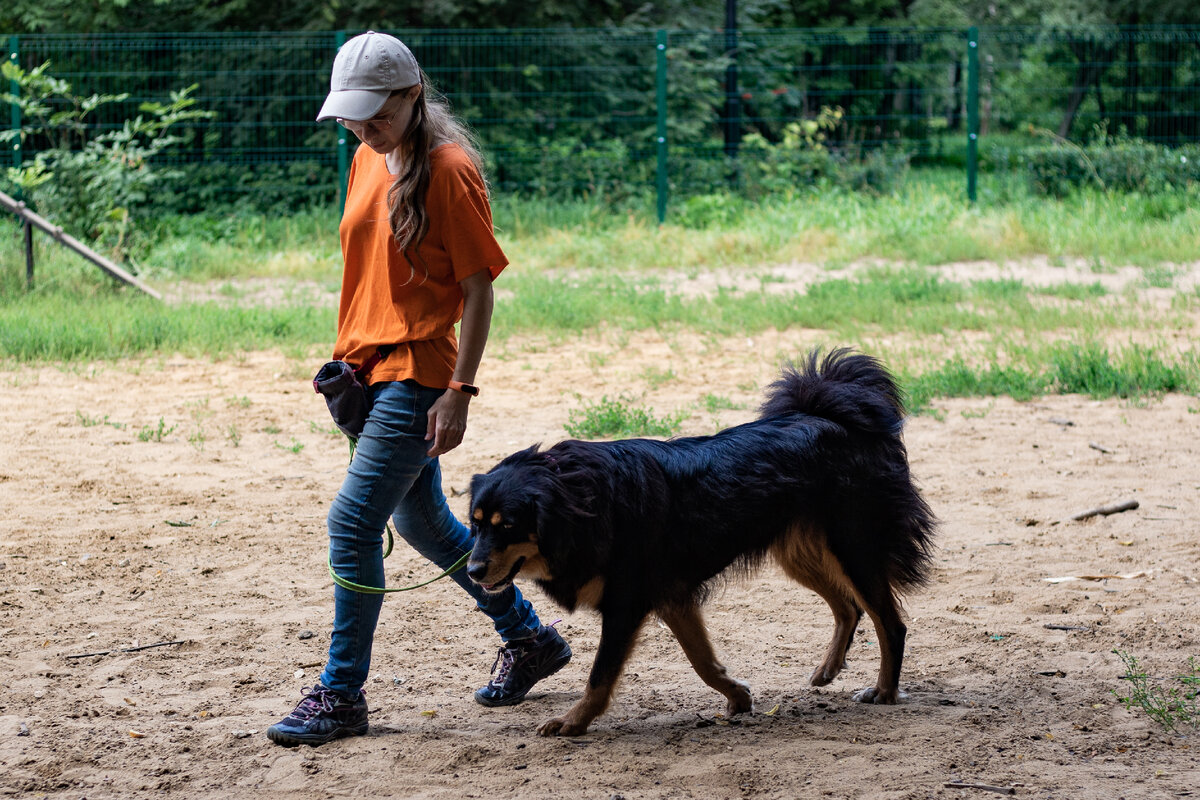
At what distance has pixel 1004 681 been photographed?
13.0 feet

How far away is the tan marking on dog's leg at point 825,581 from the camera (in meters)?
3.89

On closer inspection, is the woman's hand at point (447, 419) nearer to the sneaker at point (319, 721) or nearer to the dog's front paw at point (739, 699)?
the sneaker at point (319, 721)

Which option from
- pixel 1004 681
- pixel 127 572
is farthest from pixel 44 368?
pixel 1004 681

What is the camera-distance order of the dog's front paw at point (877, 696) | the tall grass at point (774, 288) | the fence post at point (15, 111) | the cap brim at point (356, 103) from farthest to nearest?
the fence post at point (15, 111)
the tall grass at point (774, 288)
the dog's front paw at point (877, 696)
the cap brim at point (356, 103)

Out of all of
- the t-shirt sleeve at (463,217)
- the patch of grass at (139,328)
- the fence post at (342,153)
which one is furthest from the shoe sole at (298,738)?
the fence post at (342,153)

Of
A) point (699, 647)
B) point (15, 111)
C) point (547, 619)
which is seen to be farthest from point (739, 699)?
point (15, 111)

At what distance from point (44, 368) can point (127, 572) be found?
4.25m

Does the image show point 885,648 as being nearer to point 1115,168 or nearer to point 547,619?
point 547,619

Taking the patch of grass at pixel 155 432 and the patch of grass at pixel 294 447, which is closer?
the patch of grass at pixel 294 447

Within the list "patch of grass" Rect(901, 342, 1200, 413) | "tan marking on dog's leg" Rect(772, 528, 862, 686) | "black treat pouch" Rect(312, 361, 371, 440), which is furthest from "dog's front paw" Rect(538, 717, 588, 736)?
"patch of grass" Rect(901, 342, 1200, 413)

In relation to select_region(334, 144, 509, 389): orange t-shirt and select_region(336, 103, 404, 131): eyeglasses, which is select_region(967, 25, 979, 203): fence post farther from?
select_region(336, 103, 404, 131): eyeglasses

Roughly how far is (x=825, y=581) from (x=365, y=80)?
224cm

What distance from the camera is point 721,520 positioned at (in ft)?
12.1

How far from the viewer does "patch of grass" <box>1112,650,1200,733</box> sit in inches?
137
